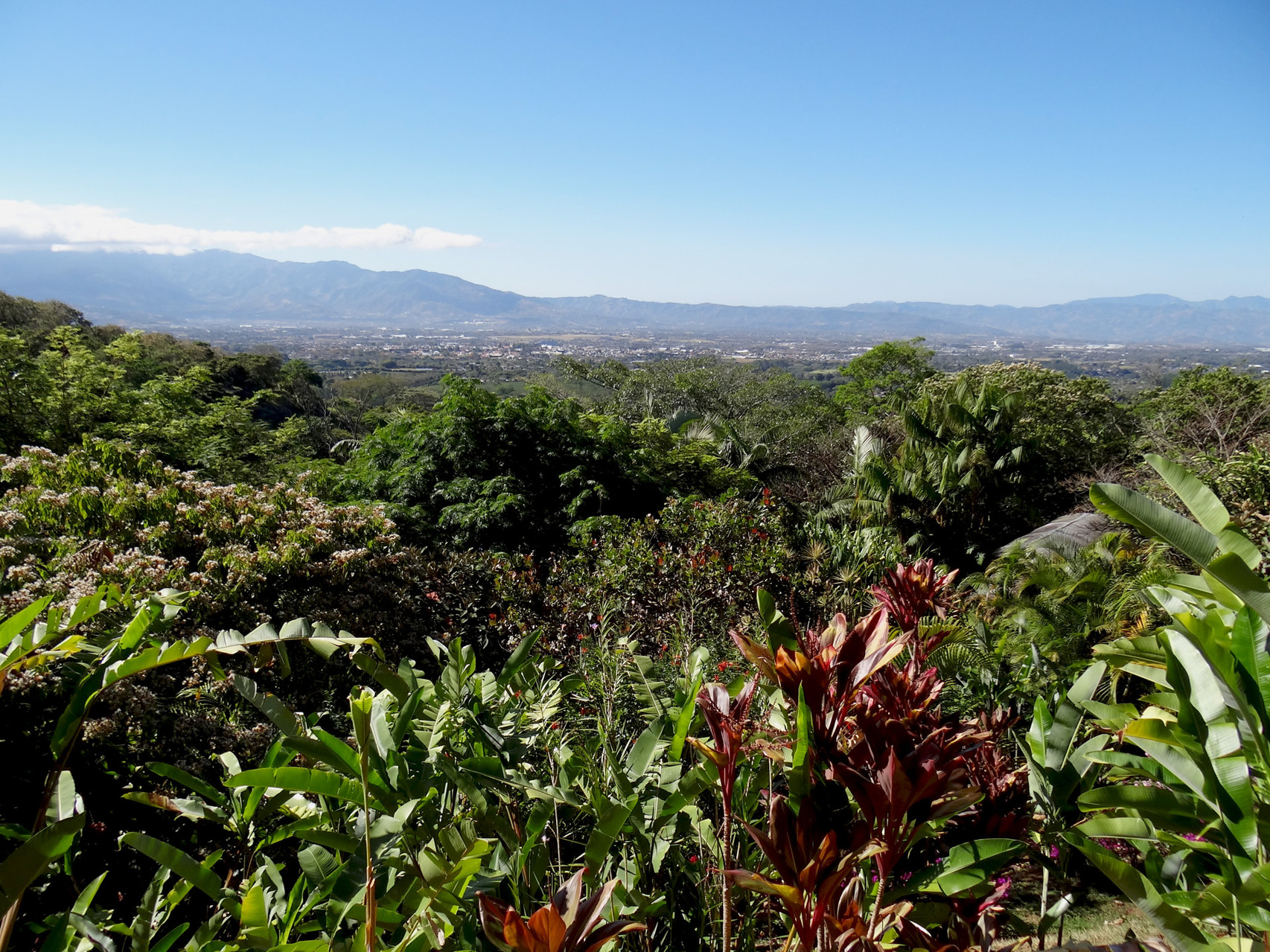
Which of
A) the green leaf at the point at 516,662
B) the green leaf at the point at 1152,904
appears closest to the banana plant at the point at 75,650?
the green leaf at the point at 516,662

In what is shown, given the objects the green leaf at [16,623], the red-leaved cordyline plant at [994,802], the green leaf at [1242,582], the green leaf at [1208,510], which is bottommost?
the red-leaved cordyline plant at [994,802]

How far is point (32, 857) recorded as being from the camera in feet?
2.49

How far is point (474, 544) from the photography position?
25.7ft

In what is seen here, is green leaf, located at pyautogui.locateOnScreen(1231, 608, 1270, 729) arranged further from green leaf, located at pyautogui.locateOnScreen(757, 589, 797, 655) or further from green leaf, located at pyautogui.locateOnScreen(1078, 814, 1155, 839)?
green leaf, located at pyautogui.locateOnScreen(757, 589, 797, 655)

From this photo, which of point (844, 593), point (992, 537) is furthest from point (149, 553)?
point (992, 537)

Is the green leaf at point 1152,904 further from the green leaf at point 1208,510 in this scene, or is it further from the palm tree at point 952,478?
the palm tree at point 952,478

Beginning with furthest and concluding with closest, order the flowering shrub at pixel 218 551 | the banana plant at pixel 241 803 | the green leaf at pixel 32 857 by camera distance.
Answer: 1. the flowering shrub at pixel 218 551
2. the banana plant at pixel 241 803
3. the green leaf at pixel 32 857

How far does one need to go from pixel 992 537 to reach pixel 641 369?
823 inches

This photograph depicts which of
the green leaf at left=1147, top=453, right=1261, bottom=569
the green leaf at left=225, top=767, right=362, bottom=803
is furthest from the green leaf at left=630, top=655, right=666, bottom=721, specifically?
the green leaf at left=1147, top=453, right=1261, bottom=569

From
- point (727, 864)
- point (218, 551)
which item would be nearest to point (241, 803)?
point (727, 864)

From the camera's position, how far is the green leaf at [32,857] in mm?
745

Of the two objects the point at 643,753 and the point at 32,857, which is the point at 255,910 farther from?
the point at 643,753

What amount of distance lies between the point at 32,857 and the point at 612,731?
1425 millimetres

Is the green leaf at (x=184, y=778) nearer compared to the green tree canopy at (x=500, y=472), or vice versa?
the green leaf at (x=184, y=778)
